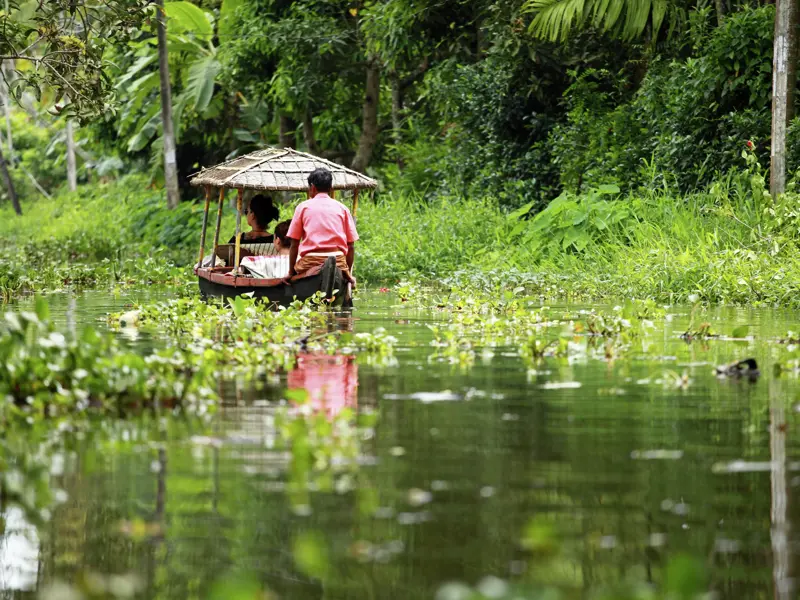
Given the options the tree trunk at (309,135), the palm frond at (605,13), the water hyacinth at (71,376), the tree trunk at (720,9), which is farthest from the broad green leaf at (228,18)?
the water hyacinth at (71,376)

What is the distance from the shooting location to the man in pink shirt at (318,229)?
55.1 ft

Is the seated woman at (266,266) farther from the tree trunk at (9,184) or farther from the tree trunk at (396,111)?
the tree trunk at (9,184)

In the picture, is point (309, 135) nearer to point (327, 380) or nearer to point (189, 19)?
point (189, 19)

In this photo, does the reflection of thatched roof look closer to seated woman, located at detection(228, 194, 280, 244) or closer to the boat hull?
seated woman, located at detection(228, 194, 280, 244)

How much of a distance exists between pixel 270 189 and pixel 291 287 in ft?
5.61

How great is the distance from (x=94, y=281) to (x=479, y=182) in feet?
24.8

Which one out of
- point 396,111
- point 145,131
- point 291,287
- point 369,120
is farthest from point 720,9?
point 145,131

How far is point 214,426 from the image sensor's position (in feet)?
23.6

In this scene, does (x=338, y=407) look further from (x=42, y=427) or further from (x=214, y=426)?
(x=42, y=427)

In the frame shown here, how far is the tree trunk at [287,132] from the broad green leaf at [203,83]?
2.27 metres

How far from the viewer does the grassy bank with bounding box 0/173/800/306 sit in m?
17.9

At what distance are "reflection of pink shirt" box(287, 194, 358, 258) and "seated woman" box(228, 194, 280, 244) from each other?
8.80 ft

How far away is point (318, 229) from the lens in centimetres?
1688

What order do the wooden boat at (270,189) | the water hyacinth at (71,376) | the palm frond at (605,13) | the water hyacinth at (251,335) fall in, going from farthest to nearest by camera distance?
1. the palm frond at (605,13)
2. the wooden boat at (270,189)
3. the water hyacinth at (251,335)
4. the water hyacinth at (71,376)
